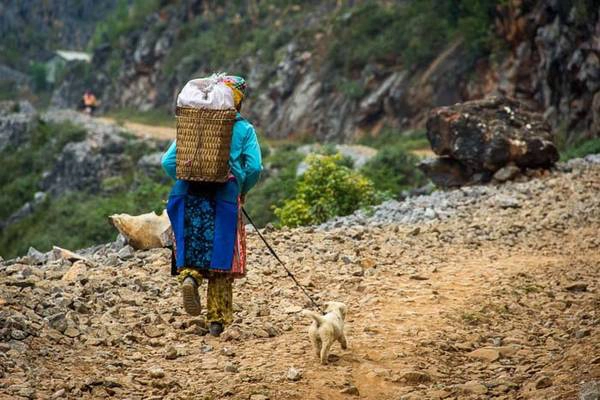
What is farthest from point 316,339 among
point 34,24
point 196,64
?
point 34,24

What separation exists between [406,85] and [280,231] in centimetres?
2365

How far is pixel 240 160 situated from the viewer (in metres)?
6.29

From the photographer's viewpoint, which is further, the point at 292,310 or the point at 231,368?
the point at 292,310

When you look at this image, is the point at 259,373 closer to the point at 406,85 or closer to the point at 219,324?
the point at 219,324

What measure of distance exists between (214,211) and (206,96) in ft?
2.57

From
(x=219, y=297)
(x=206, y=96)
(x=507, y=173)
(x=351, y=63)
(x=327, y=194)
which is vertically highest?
(x=206, y=96)

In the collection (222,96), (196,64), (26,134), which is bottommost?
(26,134)

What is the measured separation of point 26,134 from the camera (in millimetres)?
42969

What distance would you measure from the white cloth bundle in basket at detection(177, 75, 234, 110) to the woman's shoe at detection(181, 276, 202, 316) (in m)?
1.14

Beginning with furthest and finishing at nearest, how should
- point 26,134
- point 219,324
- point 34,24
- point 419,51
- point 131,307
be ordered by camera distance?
point 34,24, point 26,134, point 419,51, point 131,307, point 219,324

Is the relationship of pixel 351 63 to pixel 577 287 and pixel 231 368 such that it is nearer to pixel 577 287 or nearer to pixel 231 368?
pixel 577 287

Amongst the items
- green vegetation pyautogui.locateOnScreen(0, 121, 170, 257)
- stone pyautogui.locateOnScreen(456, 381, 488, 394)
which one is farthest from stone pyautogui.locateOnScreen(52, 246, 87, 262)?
green vegetation pyautogui.locateOnScreen(0, 121, 170, 257)

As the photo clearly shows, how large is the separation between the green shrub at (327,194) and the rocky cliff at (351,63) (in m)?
10.1

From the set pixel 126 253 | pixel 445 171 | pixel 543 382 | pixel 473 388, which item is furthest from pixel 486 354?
pixel 445 171
